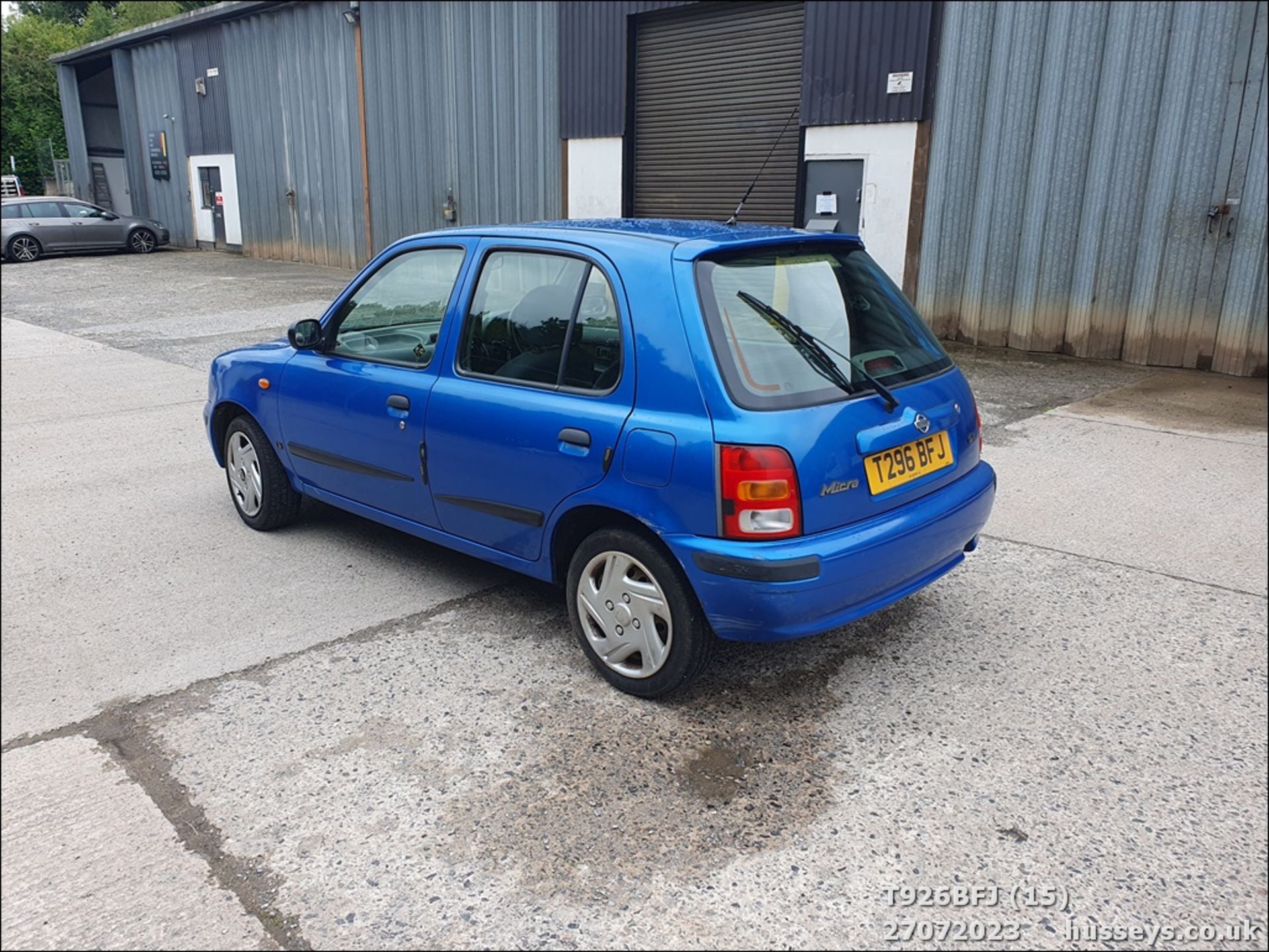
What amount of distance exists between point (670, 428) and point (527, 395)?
0.72m

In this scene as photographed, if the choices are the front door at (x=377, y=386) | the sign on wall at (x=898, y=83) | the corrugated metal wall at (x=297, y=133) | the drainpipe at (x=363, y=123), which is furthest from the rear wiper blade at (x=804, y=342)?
the drainpipe at (x=363, y=123)

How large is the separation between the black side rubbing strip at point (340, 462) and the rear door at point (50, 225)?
2048cm

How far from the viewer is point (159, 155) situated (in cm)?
2527

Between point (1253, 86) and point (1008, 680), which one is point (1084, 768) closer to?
point (1008, 680)

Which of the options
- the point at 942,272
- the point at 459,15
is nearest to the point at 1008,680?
the point at 942,272

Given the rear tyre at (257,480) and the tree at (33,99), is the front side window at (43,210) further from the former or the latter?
the rear tyre at (257,480)

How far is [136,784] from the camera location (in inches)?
112

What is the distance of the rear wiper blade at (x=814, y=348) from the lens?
3.22 meters

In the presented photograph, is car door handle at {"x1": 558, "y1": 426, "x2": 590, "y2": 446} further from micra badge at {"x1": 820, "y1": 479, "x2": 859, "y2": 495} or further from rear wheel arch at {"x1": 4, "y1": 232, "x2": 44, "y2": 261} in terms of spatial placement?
rear wheel arch at {"x1": 4, "y1": 232, "x2": 44, "y2": 261}

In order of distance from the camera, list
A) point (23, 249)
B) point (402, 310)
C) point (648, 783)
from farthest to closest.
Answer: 1. point (23, 249)
2. point (402, 310)
3. point (648, 783)

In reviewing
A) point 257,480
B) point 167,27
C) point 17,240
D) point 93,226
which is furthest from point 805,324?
point 167,27

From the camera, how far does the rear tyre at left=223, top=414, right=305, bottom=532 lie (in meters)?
4.88

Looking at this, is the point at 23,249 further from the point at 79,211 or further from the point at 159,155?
the point at 159,155

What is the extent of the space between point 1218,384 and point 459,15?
12.8 meters
